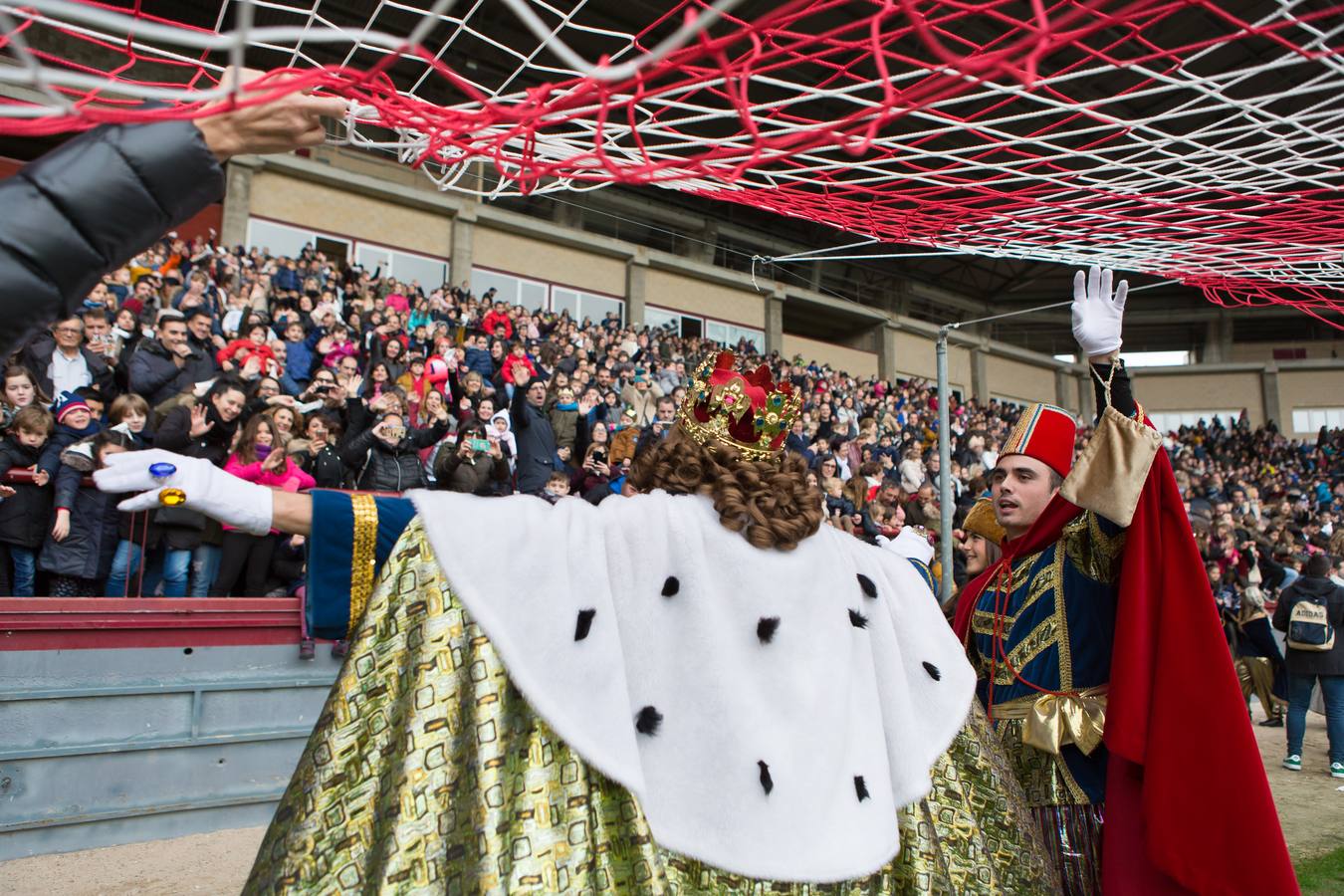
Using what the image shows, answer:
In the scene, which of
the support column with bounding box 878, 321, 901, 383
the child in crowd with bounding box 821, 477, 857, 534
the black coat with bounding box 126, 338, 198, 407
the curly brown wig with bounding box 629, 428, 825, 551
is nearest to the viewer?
the curly brown wig with bounding box 629, 428, 825, 551

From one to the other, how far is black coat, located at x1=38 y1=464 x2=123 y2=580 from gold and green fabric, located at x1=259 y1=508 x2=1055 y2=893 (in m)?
4.26

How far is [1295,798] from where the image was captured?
6.55 metres

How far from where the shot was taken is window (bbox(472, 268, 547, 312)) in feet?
66.2

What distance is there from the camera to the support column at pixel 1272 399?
109 ft

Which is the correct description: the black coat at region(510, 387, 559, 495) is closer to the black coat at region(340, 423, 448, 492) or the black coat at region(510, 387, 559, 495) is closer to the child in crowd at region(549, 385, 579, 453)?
the child in crowd at region(549, 385, 579, 453)

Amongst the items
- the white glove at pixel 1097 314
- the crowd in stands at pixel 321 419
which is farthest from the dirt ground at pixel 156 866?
the white glove at pixel 1097 314

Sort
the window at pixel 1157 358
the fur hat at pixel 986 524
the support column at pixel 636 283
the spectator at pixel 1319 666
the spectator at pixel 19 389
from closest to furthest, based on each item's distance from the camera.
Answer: the fur hat at pixel 986 524
the spectator at pixel 19 389
the spectator at pixel 1319 666
the support column at pixel 636 283
the window at pixel 1157 358

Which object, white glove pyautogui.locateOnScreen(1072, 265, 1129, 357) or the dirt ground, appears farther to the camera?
the dirt ground

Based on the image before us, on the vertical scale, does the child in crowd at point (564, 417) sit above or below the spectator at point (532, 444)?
above

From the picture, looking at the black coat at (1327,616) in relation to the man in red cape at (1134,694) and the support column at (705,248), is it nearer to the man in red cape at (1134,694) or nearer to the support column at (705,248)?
the man in red cape at (1134,694)

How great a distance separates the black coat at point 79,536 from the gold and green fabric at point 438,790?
14.0 feet

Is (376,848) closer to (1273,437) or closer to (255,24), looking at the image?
(255,24)

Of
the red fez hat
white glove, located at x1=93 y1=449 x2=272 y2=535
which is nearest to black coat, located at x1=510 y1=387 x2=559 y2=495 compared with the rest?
the red fez hat

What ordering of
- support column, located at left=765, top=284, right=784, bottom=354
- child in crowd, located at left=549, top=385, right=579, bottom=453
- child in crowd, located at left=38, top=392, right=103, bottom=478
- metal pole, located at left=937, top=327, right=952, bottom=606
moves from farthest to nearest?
support column, located at left=765, top=284, right=784, bottom=354, child in crowd, located at left=549, top=385, right=579, bottom=453, metal pole, located at left=937, top=327, right=952, bottom=606, child in crowd, located at left=38, top=392, right=103, bottom=478
